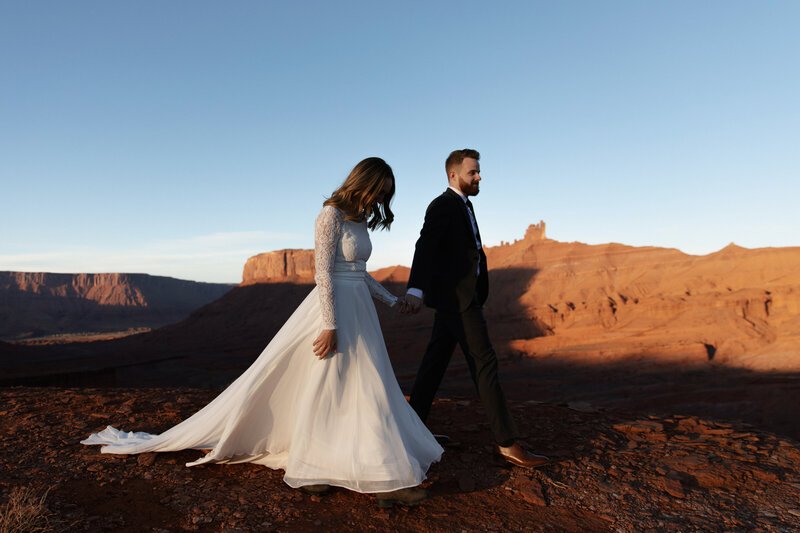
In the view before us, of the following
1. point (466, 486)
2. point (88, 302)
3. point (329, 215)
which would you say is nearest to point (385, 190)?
point (329, 215)

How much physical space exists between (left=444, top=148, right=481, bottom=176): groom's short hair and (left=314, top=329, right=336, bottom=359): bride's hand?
132 cm

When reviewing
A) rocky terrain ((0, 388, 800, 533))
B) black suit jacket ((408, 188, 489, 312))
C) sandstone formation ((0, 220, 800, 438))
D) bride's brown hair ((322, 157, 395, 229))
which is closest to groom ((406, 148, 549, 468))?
black suit jacket ((408, 188, 489, 312))

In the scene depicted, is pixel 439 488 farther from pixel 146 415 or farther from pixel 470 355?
pixel 146 415

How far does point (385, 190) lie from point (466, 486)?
5.29 feet

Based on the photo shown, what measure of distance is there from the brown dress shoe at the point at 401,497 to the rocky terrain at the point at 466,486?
0.05 meters

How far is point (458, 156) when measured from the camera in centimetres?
293

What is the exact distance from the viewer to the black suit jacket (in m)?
2.76

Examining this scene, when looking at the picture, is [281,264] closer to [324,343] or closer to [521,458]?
[521,458]

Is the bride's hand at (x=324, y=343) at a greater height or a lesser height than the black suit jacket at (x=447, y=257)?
lesser

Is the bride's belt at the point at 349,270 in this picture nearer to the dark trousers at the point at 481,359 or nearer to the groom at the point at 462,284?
the groom at the point at 462,284

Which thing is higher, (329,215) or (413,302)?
(329,215)

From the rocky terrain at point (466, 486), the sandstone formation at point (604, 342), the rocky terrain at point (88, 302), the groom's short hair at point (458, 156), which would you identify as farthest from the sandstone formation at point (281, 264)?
the groom's short hair at point (458, 156)

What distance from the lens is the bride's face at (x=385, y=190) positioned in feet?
7.83

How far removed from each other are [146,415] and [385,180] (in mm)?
2911
